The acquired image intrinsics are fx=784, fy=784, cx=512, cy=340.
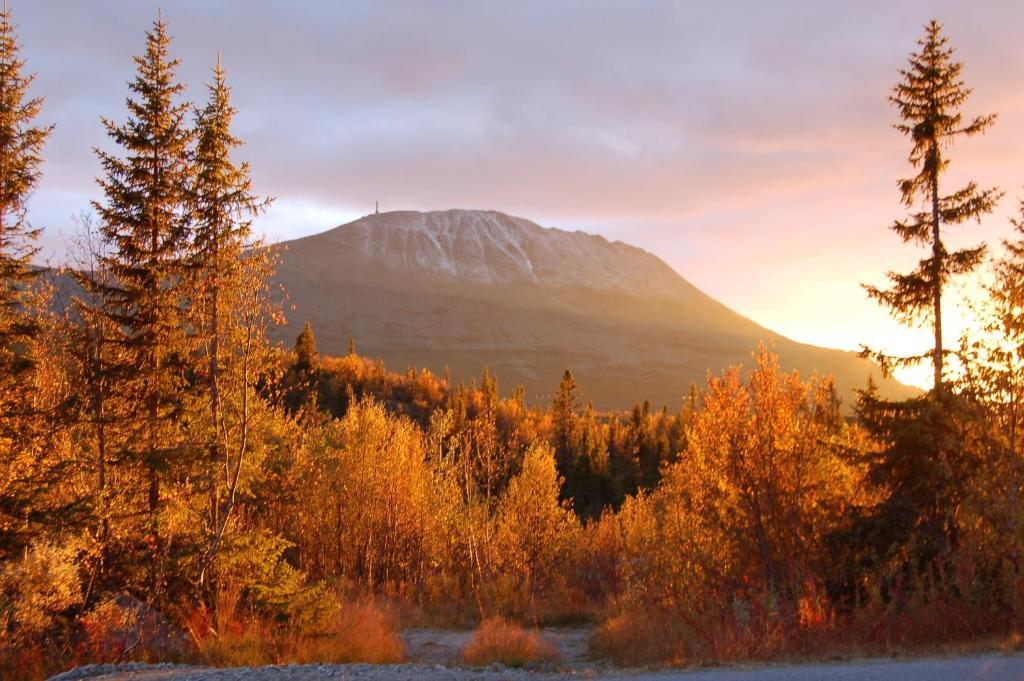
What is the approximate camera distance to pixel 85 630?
A: 43.4ft

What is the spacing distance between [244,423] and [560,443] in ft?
223

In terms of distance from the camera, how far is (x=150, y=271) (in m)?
17.0

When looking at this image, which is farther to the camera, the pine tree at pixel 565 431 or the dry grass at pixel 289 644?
the pine tree at pixel 565 431

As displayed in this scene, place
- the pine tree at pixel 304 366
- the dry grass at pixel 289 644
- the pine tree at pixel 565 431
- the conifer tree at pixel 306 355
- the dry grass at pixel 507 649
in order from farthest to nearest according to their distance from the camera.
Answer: the conifer tree at pixel 306 355, the pine tree at pixel 565 431, the pine tree at pixel 304 366, the dry grass at pixel 507 649, the dry grass at pixel 289 644

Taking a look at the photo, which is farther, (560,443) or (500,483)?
(560,443)

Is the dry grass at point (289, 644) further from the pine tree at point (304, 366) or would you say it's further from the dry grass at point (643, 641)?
the pine tree at point (304, 366)

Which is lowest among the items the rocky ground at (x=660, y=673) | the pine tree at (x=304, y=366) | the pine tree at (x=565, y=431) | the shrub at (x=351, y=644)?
the pine tree at (x=565, y=431)

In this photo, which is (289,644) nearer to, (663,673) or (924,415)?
(663,673)

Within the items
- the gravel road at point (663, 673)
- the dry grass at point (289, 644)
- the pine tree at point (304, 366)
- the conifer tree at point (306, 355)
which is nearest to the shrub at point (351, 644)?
the dry grass at point (289, 644)

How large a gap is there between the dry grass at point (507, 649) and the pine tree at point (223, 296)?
5732 millimetres

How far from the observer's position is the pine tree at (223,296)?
15.1 meters

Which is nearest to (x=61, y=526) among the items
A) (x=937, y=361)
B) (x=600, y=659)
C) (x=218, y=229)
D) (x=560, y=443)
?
(x=218, y=229)

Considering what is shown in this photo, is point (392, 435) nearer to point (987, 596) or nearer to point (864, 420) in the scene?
point (864, 420)

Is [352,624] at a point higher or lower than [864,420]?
lower
